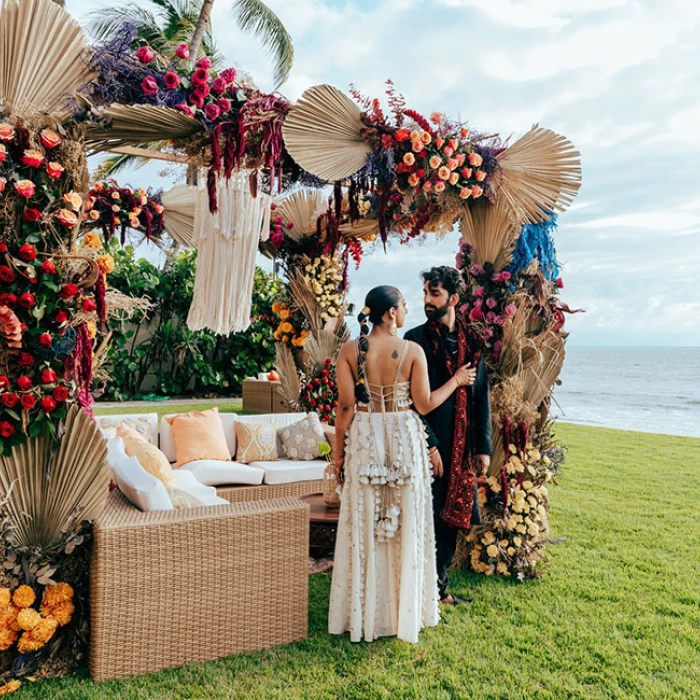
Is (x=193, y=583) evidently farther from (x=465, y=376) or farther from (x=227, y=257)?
(x=227, y=257)

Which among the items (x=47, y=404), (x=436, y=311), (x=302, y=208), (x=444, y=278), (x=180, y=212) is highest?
(x=302, y=208)

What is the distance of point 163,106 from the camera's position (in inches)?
117

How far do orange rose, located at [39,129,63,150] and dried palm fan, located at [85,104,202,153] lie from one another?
21 cm

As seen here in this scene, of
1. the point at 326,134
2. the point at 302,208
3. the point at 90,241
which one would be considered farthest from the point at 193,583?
the point at 302,208

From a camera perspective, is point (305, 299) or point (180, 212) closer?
point (180, 212)

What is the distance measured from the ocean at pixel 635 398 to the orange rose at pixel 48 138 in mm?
5530

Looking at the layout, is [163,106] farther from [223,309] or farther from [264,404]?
[264,404]

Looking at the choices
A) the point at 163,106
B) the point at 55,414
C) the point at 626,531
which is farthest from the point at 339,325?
the point at 55,414

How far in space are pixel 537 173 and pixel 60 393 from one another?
301 centimetres

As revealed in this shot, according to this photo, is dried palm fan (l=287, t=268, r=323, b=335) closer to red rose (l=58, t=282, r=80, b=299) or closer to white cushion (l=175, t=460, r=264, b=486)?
white cushion (l=175, t=460, r=264, b=486)

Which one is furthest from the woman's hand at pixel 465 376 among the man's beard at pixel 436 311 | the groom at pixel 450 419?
the man's beard at pixel 436 311

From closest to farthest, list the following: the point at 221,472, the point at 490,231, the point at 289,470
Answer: the point at 490,231
the point at 221,472
the point at 289,470

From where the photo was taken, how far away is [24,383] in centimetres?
241

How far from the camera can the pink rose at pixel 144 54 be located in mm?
2865
